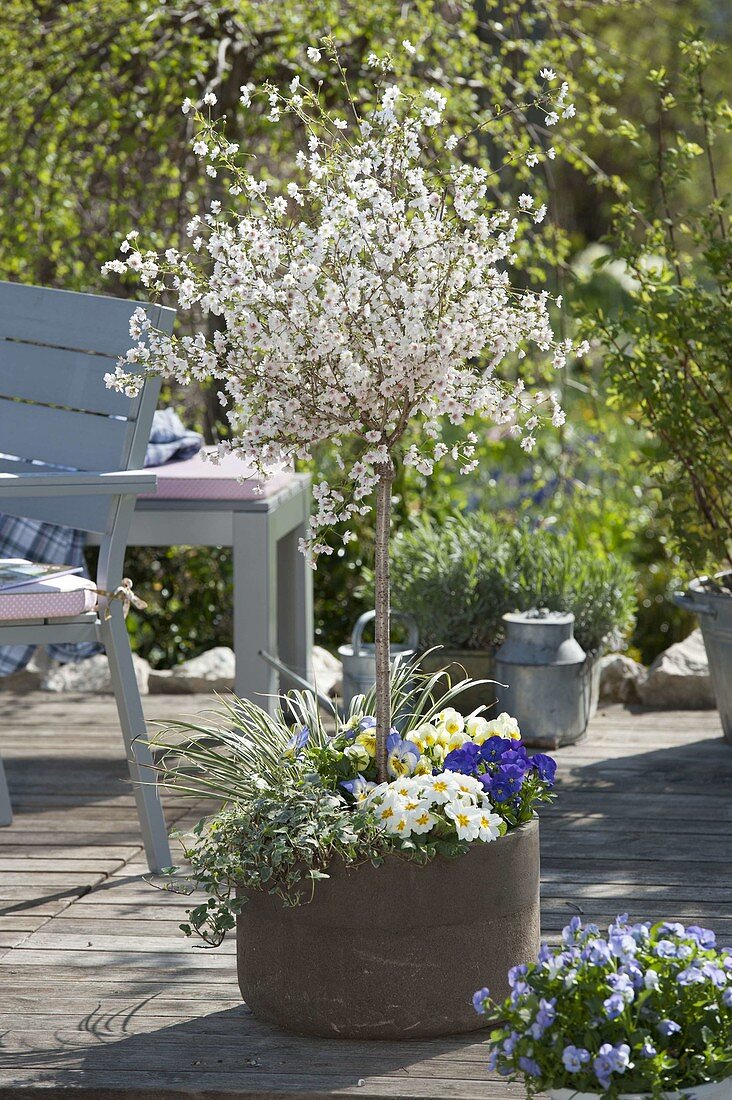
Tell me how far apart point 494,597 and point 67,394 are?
4.26ft

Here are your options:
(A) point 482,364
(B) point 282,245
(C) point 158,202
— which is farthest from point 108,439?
(A) point 482,364

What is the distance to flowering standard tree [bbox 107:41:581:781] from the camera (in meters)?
1.70

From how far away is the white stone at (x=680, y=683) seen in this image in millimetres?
3742

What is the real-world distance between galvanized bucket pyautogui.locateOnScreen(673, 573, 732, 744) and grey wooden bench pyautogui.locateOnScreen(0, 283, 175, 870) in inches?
53.5

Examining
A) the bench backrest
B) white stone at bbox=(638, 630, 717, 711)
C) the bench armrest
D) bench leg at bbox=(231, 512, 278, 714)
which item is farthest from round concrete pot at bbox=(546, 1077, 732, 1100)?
white stone at bbox=(638, 630, 717, 711)

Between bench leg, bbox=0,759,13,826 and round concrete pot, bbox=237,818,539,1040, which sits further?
bench leg, bbox=0,759,13,826

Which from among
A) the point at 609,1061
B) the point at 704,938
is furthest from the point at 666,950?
the point at 609,1061

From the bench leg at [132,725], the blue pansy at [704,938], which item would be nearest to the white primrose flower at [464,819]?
the blue pansy at [704,938]

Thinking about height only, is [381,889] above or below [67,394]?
below

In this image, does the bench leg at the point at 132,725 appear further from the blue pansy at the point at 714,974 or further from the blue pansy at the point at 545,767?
the blue pansy at the point at 714,974

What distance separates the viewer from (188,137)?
423 centimetres

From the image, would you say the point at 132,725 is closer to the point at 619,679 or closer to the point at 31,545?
the point at 31,545

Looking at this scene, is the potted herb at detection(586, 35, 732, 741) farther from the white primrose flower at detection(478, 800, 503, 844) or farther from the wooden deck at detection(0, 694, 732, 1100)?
the white primrose flower at detection(478, 800, 503, 844)

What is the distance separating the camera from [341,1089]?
1670 millimetres
